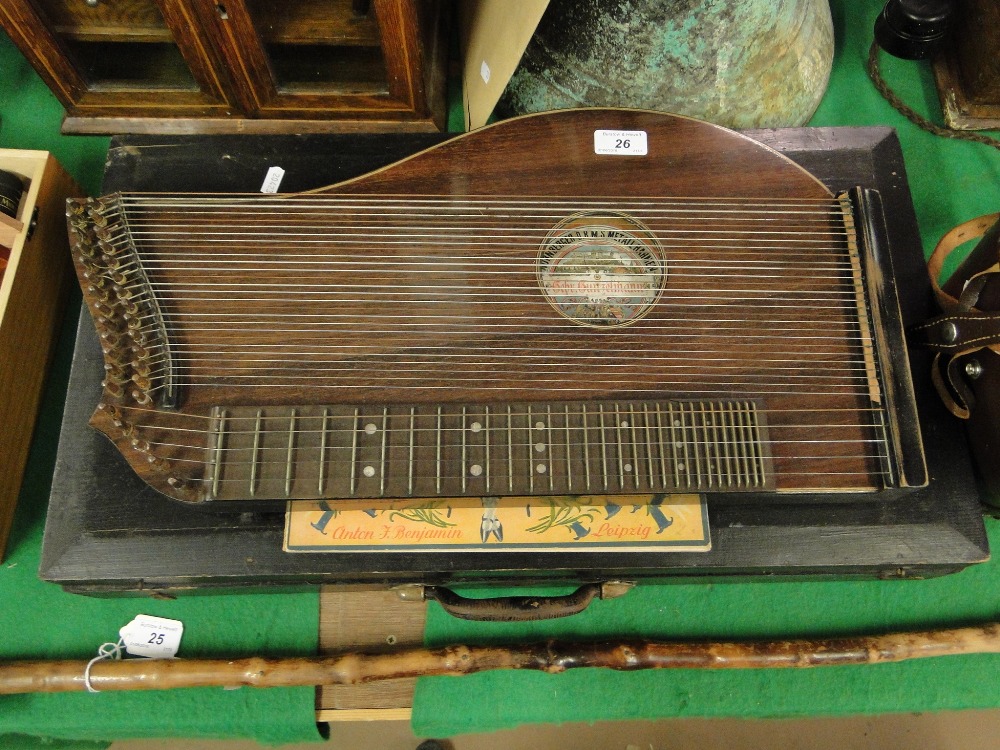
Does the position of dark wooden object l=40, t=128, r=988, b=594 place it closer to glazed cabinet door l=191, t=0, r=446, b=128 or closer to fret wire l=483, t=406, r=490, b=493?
fret wire l=483, t=406, r=490, b=493

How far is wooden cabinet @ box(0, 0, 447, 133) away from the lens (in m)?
1.26

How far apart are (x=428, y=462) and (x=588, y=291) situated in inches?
15.3

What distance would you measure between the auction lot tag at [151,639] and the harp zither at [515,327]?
47 centimetres

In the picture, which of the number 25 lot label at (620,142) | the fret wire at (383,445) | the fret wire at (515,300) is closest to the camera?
the fret wire at (383,445)

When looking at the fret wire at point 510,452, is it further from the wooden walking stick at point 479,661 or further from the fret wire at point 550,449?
the wooden walking stick at point 479,661

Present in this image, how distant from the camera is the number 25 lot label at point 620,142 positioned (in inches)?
46.6

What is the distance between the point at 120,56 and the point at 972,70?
1.95 meters

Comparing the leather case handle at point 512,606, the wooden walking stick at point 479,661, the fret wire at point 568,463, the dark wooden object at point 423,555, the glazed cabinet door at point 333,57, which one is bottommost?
the wooden walking stick at point 479,661

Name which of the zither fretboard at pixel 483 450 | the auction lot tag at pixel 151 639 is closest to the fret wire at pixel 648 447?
the zither fretboard at pixel 483 450

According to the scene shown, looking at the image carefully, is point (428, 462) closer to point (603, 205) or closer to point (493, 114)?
point (603, 205)

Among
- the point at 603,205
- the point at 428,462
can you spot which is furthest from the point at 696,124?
the point at 428,462

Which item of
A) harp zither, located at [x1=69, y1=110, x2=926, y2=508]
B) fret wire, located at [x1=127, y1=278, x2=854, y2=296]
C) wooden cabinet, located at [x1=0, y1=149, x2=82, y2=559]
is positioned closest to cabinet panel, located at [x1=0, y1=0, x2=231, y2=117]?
wooden cabinet, located at [x1=0, y1=149, x2=82, y2=559]

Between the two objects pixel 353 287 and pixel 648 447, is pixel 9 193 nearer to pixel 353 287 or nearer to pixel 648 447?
pixel 353 287

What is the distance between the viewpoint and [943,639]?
4.07 feet
